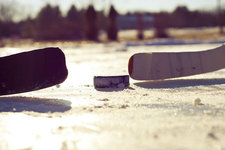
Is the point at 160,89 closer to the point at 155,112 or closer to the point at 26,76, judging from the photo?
the point at 155,112

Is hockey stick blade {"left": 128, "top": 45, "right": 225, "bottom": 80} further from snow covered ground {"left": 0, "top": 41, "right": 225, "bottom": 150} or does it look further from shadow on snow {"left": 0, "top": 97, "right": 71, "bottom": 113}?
shadow on snow {"left": 0, "top": 97, "right": 71, "bottom": 113}

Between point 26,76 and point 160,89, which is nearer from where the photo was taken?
point 26,76

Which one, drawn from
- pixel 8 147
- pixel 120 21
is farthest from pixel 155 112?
pixel 120 21

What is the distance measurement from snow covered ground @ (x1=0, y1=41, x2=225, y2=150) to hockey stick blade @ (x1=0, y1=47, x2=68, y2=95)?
0.10 metres

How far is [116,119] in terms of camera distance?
1.73m

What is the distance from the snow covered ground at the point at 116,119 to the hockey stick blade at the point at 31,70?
0.10 m

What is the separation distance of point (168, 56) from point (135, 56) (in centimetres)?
37

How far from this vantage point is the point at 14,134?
152cm

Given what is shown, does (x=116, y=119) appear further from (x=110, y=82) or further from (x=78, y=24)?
(x=78, y=24)

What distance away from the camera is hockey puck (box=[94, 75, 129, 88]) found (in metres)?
2.91

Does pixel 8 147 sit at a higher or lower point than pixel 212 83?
higher

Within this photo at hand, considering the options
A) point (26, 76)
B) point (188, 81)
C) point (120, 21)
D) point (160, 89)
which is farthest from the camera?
point (120, 21)

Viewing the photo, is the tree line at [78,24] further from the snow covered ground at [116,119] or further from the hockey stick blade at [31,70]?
the snow covered ground at [116,119]

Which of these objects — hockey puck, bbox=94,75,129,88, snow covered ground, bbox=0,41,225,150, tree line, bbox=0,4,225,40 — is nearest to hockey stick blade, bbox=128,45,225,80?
hockey puck, bbox=94,75,129,88
